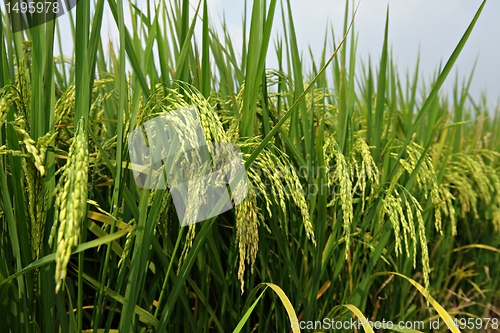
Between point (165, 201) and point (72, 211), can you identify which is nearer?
point (72, 211)

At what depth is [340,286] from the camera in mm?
976

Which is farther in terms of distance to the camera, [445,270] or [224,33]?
[445,270]

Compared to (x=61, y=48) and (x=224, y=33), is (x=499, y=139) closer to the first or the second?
(x=224, y=33)

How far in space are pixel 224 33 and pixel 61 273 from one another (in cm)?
105

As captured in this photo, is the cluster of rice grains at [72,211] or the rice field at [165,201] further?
the rice field at [165,201]

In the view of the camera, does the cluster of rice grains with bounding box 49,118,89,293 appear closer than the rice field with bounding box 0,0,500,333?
Yes

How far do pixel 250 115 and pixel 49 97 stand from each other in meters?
0.42

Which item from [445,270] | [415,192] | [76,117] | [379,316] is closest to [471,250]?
[445,270]

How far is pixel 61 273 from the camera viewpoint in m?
0.30

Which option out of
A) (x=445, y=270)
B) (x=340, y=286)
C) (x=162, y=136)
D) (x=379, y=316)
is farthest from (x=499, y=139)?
(x=162, y=136)

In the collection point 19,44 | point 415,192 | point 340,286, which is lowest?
point 340,286

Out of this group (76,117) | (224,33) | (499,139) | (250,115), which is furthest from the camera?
(499,139)

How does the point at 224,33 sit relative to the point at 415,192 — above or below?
above

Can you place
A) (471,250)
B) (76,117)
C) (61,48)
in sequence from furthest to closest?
(471,250)
(61,48)
(76,117)
